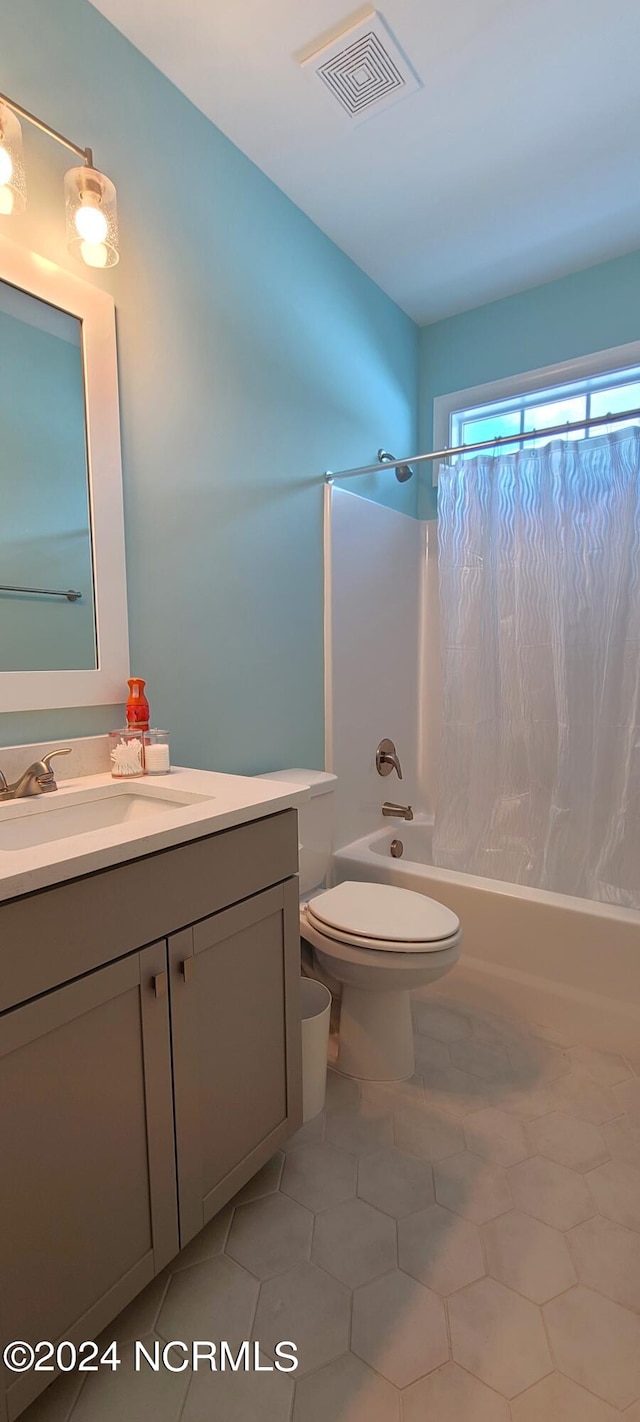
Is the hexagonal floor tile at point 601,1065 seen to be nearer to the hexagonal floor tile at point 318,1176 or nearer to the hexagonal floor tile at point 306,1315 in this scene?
the hexagonal floor tile at point 318,1176

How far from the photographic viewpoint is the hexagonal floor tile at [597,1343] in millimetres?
955

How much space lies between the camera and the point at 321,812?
71.8 inches

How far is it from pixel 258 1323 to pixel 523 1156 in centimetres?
65

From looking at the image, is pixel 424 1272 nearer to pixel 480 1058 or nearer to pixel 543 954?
pixel 480 1058

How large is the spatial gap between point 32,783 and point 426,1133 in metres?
1.18

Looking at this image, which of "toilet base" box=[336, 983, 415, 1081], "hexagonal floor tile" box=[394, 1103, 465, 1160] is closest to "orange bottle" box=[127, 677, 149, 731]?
"toilet base" box=[336, 983, 415, 1081]

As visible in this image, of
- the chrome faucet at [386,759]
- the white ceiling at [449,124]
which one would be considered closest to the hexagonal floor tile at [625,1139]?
the chrome faucet at [386,759]

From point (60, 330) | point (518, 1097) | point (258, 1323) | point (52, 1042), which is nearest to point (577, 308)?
point (60, 330)

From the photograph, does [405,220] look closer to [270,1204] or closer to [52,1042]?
[52,1042]

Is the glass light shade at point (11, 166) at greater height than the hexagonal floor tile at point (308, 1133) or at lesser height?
greater

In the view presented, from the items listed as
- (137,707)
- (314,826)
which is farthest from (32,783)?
(314,826)

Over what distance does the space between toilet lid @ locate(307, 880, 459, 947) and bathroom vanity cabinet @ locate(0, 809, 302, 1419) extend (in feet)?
1.06

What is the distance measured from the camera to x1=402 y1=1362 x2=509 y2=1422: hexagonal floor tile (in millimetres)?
912

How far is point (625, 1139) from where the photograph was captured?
1423 millimetres
